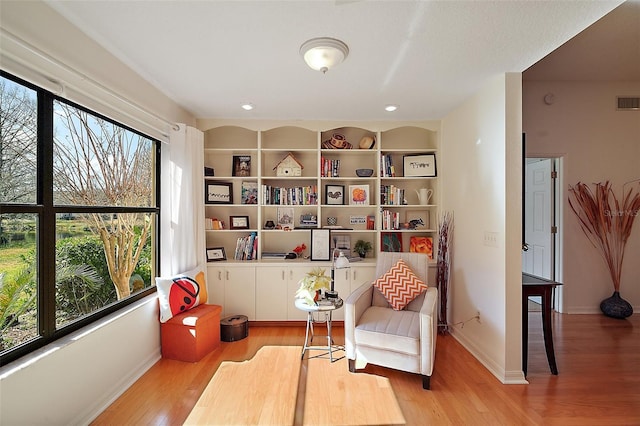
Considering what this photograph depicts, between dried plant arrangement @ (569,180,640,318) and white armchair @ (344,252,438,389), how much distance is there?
8.77ft

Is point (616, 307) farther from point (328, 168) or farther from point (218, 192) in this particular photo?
point (218, 192)

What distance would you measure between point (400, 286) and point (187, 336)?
199cm

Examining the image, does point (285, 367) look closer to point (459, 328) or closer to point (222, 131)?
point (459, 328)

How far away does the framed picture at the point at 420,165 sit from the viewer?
3.79 meters

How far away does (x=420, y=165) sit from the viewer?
382cm

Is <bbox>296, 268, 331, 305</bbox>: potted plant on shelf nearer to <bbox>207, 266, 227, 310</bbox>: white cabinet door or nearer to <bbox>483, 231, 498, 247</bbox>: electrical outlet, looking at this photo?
<bbox>207, 266, 227, 310</bbox>: white cabinet door

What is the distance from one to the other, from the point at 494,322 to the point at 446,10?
2.38 m

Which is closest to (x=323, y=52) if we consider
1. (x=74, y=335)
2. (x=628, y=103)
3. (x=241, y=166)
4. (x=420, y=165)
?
(x=241, y=166)

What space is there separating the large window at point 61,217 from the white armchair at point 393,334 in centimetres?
191

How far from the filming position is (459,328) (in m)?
3.20

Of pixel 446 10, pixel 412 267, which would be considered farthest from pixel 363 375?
pixel 446 10

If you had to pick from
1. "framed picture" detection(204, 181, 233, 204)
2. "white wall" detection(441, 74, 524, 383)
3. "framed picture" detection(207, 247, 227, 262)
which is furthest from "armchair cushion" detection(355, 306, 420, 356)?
"framed picture" detection(204, 181, 233, 204)

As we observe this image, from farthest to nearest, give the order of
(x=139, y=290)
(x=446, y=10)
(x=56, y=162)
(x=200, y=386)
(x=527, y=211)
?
(x=527, y=211) < (x=139, y=290) < (x=200, y=386) < (x=56, y=162) < (x=446, y=10)

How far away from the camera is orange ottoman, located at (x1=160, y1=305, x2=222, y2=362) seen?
2703 millimetres
